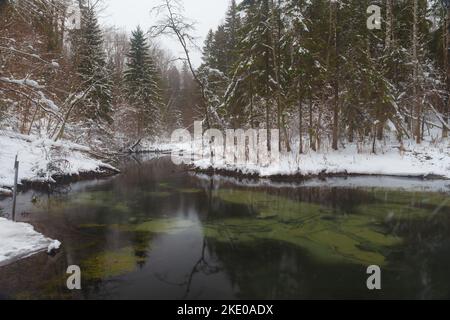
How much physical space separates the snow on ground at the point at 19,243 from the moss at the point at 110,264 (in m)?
1.05

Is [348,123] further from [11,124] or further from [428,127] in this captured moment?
[11,124]

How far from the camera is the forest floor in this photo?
18375mm

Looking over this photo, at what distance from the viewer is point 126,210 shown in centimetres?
1228

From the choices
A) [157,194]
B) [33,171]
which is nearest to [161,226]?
[157,194]

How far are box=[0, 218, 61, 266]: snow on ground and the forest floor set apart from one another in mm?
12197

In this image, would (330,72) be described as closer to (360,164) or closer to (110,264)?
(360,164)

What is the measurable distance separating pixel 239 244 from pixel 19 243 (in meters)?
4.75

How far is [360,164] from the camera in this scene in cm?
1948

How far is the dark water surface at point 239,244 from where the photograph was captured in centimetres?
641

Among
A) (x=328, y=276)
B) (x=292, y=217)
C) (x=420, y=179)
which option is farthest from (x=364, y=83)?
(x=328, y=276)

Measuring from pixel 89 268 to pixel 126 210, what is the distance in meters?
5.13

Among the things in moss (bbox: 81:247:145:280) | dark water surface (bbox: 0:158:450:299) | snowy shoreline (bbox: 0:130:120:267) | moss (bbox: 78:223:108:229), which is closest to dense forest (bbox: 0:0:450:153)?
snowy shoreline (bbox: 0:130:120:267)

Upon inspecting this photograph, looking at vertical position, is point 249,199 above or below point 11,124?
below
